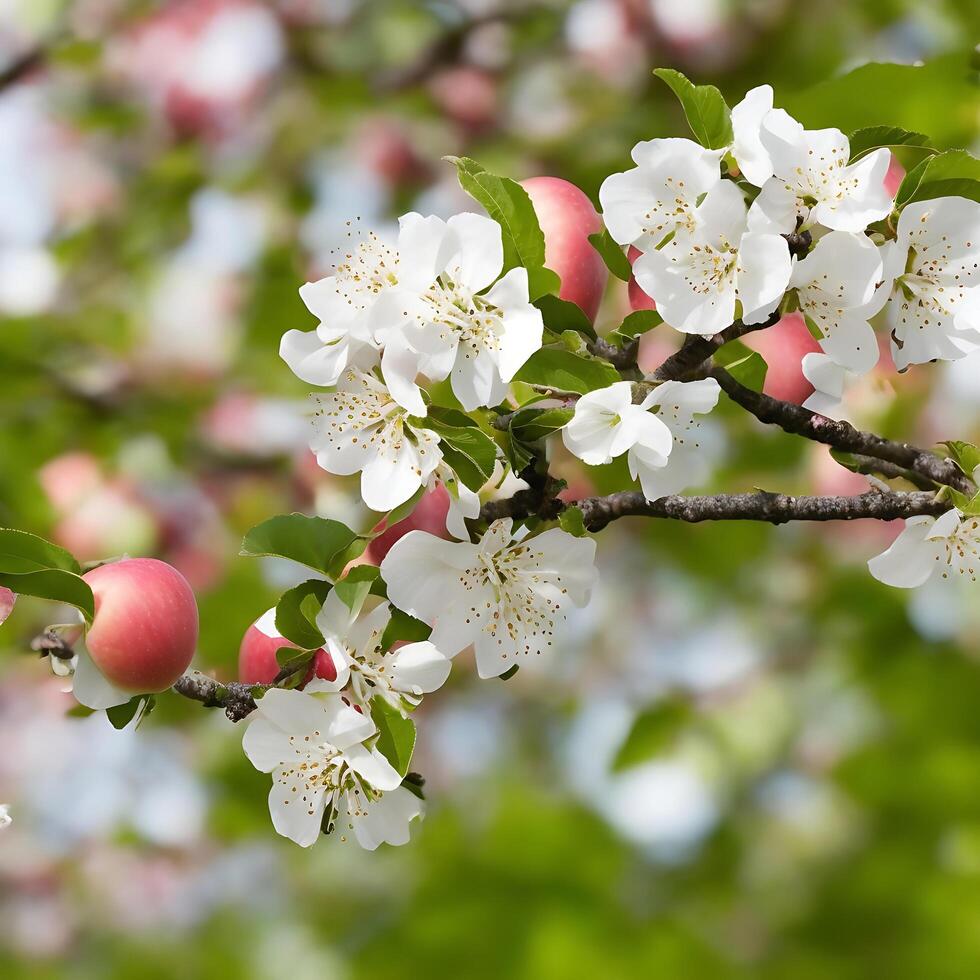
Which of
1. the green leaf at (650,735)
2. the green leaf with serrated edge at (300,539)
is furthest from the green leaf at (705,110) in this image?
the green leaf at (650,735)

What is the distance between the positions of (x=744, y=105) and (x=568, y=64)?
73.5 inches

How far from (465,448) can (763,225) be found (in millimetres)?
155

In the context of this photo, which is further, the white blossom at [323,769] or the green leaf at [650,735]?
the green leaf at [650,735]

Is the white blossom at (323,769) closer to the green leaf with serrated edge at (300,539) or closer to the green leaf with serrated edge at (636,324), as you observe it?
the green leaf with serrated edge at (300,539)

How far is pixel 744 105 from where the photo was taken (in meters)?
0.51

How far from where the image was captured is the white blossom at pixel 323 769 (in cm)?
53

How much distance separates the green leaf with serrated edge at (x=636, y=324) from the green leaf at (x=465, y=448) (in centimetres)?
8

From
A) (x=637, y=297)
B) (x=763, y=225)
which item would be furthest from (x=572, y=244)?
(x=763, y=225)

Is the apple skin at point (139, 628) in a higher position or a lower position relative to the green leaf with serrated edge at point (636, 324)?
lower

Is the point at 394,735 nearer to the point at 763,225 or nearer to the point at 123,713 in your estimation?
the point at 123,713

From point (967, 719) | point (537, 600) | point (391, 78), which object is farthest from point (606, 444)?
point (391, 78)

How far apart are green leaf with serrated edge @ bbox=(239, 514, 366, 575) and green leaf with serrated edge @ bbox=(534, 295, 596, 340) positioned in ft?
0.42

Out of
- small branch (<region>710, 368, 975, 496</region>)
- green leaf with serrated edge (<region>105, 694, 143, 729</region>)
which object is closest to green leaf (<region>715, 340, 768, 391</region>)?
small branch (<region>710, 368, 975, 496</region>)

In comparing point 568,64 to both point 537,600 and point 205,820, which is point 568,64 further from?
point 537,600
